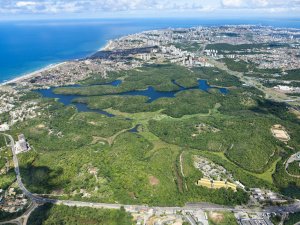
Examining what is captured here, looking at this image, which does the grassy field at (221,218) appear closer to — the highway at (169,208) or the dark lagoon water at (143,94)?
the highway at (169,208)

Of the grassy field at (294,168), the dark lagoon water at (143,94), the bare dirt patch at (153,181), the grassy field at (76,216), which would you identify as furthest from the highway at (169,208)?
the dark lagoon water at (143,94)

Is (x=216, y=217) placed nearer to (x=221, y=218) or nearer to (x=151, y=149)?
(x=221, y=218)

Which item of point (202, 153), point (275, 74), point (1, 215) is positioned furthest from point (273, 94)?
point (1, 215)

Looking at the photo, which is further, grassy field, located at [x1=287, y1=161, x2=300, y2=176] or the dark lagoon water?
the dark lagoon water

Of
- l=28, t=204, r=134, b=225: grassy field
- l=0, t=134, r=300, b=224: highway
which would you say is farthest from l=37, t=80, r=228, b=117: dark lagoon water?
l=28, t=204, r=134, b=225: grassy field

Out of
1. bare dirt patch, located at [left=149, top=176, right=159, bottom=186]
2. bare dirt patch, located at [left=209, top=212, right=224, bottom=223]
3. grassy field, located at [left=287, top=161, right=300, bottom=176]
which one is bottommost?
bare dirt patch, located at [left=209, top=212, right=224, bottom=223]

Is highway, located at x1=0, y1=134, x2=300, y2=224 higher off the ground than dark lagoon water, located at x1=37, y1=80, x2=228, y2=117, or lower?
higher

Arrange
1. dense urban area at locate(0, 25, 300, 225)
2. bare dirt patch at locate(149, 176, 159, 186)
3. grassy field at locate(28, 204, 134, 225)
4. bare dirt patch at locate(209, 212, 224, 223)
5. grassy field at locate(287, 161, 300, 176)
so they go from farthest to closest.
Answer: grassy field at locate(287, 161, 300, 176), bare dirt patch at locate(149, 176, 159, 186), dense urban area at locate(0, 25, 300, 225), bare dirt patch at locate(209, 212, 224, 223), grassy field at locate(28, 204, 134, 225)

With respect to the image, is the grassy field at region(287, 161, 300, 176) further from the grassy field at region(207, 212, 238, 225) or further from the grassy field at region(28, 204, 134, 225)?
the grassy field at region(28, 204, 134, 225)

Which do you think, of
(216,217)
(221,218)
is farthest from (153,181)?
(221,218)

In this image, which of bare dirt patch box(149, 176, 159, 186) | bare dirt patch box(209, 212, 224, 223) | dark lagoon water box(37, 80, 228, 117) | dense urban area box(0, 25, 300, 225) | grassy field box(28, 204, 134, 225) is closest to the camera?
grassy field box(28, 204, 134, 225)
